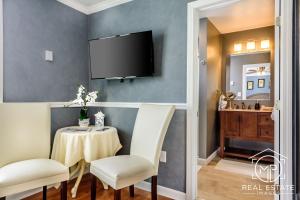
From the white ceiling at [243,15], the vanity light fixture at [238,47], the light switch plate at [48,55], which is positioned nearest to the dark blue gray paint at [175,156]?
the white ceiling at [243,15]

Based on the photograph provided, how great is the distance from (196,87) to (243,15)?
5.94 feet

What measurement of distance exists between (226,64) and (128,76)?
248 cm

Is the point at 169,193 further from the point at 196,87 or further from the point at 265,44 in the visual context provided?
the point at 265,44

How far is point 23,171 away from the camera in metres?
1.50

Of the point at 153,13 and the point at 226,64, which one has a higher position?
the point at 153,13

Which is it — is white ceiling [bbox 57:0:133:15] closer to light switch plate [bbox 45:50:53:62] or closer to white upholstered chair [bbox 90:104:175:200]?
light switch plate [bbox 45:50:53:62]

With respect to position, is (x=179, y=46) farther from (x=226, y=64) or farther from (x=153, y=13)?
(x=226, y=64)

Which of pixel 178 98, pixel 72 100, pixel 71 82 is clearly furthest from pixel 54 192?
pixel 178 98

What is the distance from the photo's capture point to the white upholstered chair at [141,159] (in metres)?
1.55

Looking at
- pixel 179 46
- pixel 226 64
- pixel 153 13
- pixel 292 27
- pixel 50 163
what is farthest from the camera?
pixel 226 64

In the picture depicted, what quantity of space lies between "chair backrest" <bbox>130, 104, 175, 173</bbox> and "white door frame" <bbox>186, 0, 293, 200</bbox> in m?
0.34

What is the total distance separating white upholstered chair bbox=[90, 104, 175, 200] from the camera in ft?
5.08

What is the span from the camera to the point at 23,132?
183cm

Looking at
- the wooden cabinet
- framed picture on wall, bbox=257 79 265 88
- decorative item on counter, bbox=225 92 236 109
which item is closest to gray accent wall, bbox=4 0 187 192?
the wooden cabinet
